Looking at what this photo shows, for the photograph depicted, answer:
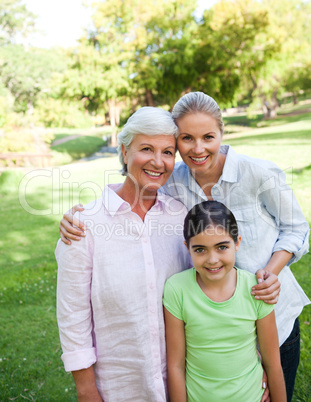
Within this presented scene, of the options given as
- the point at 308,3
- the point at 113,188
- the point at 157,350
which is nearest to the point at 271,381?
the point at 157,350

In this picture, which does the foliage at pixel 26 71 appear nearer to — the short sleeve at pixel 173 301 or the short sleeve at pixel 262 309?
the short sleeve at pixel 173 301

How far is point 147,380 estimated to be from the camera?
1990 mm

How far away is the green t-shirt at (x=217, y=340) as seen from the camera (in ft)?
6.49

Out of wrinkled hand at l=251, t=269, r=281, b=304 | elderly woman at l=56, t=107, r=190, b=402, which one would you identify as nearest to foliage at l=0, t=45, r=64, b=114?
elderly woman at l=56, t=107, r=190, b=402

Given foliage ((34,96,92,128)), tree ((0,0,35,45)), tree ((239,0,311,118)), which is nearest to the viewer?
tree ((239,0,311,118))

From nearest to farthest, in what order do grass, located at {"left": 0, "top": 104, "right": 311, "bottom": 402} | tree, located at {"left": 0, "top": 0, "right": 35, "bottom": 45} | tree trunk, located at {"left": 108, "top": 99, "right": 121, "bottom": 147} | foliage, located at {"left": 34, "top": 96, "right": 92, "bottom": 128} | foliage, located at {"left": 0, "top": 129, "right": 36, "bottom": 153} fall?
grass, located at {"left": 0, "top": 104, "right": 311, "bottom": 402}
foliage, located at {"left": 0, "top": 129, "right": 36, "bottom": 153}
tree trunk, located at {"left": 108, "top": 99, "right": 121, "bottom": 147}
foliage, located at {"left": 34, "top": 96, "right": 92, "bottom": 128}
tree, located at {"left": 0, "top": 0, "right": 35, "bottom": 45}

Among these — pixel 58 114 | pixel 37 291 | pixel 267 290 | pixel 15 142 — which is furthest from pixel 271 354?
pixel 58 114

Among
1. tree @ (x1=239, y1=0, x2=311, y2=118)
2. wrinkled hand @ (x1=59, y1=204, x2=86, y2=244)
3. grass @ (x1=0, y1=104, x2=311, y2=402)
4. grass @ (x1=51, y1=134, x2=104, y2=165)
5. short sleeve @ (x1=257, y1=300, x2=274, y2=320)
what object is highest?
tree @ (x1=239, y1=0, x2=311, y2=118)

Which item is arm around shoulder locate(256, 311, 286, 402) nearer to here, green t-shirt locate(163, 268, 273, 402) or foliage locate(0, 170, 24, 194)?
green t-shirt locate(163, 268, 273, 402)

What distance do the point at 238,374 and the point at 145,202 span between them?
1072 mm

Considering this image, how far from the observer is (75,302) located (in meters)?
1.96

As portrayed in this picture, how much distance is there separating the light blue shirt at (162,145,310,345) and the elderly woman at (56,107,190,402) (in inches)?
16.7

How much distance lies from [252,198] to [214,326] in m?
0.78

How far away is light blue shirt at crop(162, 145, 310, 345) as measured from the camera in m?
2.21
